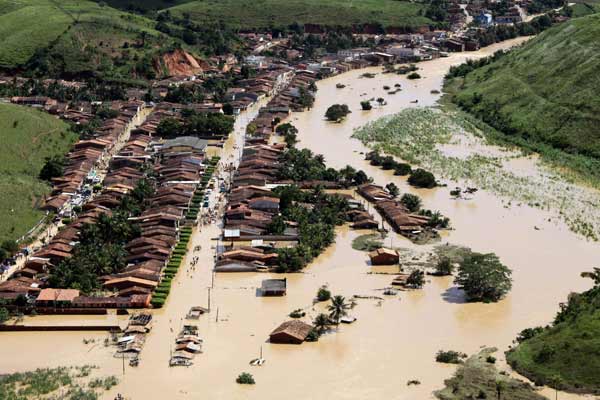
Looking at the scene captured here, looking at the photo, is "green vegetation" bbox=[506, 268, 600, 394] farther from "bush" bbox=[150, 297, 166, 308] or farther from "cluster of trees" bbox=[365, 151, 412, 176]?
"cluster of trees" bbox=[365, 151, 412, 176]

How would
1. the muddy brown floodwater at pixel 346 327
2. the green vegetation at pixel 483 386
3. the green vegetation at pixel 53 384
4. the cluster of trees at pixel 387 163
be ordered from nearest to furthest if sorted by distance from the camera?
1. the green vegetation at pixel 483 386
2. the green vegetation at pixel 53 384
3. the muddy brown floodwater at pixel 346 327
4. the cluster of trees at pixel 387 163

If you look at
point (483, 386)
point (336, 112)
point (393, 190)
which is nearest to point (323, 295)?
point (483, 386)

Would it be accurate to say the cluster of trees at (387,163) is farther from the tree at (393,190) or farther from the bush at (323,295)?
the bush at (323,295)

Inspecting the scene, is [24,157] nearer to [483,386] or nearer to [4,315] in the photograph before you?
[4,315]

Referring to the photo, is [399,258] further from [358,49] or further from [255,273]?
[358,49]

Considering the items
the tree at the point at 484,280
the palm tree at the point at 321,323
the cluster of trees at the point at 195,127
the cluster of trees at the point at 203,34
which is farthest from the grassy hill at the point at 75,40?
the palm tree at the point at 321,323

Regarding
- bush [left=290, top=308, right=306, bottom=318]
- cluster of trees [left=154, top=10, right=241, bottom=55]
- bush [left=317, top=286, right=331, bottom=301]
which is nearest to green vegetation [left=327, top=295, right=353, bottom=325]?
bush [left=290, top=308, right=306, bottom=318]

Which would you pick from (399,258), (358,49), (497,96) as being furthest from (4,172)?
(358,49)

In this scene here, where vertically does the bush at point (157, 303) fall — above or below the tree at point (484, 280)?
below
